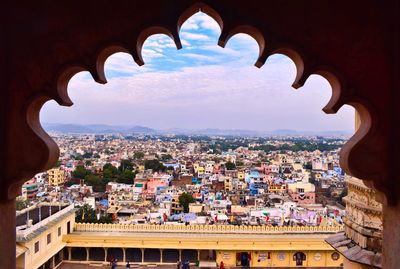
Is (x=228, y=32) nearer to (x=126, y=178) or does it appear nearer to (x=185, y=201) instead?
(x=185, y=201)

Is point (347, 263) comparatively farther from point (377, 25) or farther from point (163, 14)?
point (163, 14)

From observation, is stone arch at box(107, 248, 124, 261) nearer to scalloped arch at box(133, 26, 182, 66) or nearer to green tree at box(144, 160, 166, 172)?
scalloped arch at box(133, 26, 182, 66)

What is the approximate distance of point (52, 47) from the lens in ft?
4.70

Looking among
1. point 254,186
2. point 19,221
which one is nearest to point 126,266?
point 19,221

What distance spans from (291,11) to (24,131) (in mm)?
1112

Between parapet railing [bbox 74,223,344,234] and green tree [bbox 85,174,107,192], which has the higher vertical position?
parapet railing [bbox 74,223,344,234]

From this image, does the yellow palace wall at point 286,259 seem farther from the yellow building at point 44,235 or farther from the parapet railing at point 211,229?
the yellow building at point 44,235

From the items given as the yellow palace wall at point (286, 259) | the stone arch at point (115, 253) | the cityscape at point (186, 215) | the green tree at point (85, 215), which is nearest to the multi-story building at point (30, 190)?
the cityscape at point (186, 215)

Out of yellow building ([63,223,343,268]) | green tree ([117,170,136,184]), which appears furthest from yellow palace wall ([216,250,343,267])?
green tree ([117,170,136,184])

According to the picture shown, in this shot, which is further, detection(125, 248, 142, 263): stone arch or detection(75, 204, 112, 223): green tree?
detection(75, 204, 112, 223): green tree

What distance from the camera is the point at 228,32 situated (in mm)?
1439

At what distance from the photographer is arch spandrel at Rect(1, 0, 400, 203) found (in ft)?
4.64

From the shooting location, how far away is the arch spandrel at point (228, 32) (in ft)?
4.64
